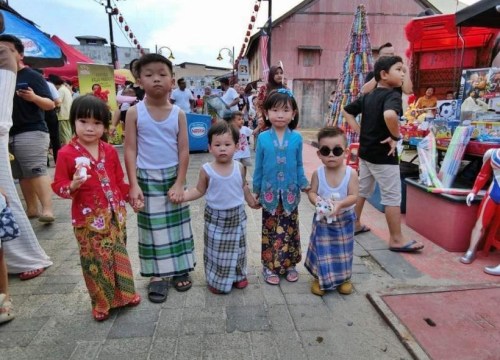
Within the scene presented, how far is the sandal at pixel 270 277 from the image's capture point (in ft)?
9.04

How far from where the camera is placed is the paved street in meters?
2.01

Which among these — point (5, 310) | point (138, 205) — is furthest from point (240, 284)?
point (5, 310)

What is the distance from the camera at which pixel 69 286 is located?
2715 millimetres

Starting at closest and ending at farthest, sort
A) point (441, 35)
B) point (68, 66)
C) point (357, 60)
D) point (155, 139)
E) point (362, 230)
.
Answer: point (155, 139)
point (362, 230)
point (441, 35)
point (357, 60)
point (68, 66)

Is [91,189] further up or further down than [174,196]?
further up

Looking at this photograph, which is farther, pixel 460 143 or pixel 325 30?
pixel 325 30

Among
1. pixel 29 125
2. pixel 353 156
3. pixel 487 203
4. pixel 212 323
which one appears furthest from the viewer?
pixel 353 156

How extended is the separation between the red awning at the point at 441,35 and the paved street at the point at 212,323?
628cm

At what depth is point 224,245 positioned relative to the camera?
2.57m

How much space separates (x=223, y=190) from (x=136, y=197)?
58 cm

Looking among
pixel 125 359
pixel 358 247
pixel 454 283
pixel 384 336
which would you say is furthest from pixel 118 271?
pixel 454 283

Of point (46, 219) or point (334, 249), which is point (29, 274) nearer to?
point (46, 219)

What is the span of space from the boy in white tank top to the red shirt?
0.50 metres

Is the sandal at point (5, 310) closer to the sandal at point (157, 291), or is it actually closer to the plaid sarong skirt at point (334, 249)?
the sandal at point (157, 291)
